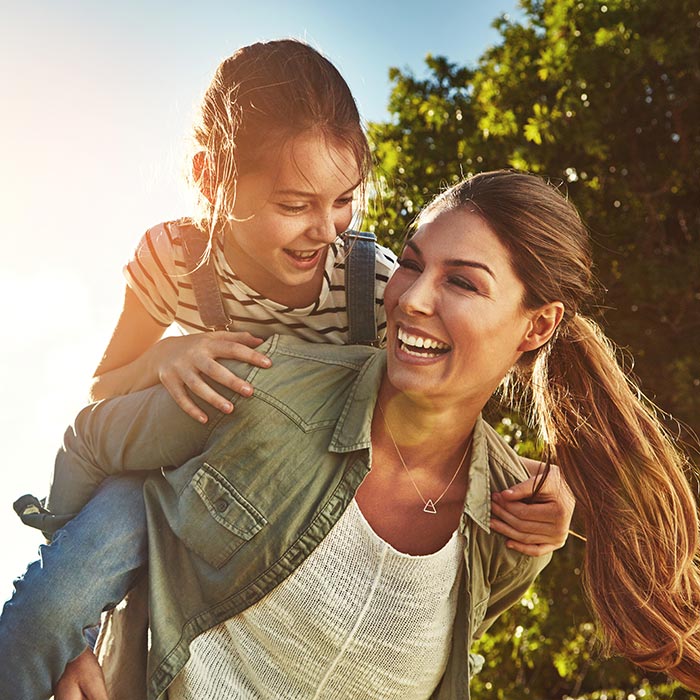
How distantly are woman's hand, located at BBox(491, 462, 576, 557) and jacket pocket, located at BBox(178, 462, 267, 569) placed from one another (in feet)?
2.27

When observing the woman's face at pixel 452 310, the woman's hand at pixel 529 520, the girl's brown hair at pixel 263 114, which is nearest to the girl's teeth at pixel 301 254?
the girl's brown hair at pixel 263 114

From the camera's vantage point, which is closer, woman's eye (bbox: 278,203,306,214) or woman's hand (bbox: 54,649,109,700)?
woman's hand (bbox: 54,649,109,700)

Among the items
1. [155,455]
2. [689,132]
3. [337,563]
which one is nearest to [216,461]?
[155,455]

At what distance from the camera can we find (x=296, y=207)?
2.87m

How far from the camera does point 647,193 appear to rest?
5.86 metres

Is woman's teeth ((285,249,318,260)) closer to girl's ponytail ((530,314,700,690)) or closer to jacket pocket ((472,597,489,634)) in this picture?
girl's ponytail ((530,314,700,690))

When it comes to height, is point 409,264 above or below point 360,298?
above

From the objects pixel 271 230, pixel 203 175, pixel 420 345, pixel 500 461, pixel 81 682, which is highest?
pixel 203 175

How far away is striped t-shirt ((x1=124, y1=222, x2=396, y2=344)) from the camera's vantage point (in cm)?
301

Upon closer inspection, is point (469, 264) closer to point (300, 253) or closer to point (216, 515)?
point (300, 253)

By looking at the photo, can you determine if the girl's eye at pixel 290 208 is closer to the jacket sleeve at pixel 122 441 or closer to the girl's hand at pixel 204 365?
the girl's hand at pixel 204 365

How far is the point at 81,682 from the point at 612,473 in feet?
5.30

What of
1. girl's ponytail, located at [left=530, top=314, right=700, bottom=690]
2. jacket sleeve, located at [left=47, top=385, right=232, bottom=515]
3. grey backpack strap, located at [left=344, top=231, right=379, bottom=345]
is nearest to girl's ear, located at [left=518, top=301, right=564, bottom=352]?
girl's ponytail, located at [left=530, top=314, right=700, bottom=690]

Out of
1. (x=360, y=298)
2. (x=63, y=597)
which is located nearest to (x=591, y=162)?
(x=360, y=298)
